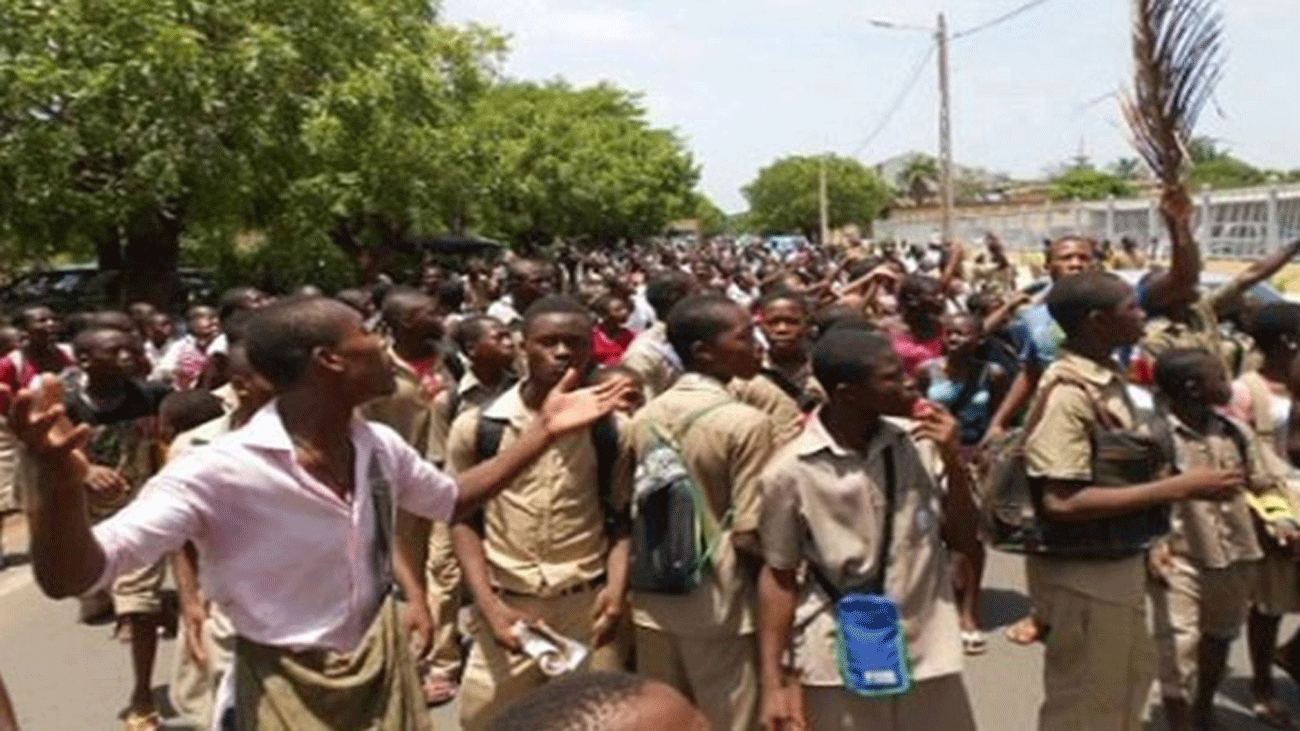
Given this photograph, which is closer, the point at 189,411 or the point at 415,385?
the point at 189,411

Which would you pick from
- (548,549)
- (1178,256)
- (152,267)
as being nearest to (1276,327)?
(1178,256)

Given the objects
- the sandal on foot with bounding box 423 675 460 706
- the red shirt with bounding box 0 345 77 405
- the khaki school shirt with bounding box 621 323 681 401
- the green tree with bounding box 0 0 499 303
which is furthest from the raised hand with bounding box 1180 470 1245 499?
the green tree with bounding box 0 0 499 303

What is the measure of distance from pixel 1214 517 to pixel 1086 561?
106cm

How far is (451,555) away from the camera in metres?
5.63

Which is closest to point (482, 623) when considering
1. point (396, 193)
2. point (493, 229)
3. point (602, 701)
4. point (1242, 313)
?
point (602, 701)

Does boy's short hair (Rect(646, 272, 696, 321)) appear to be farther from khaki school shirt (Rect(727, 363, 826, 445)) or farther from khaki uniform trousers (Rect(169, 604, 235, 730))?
khaki uniform trousers (Rect(169, 604, 235, 730))

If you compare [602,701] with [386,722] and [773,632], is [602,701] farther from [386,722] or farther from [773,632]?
[773,632]

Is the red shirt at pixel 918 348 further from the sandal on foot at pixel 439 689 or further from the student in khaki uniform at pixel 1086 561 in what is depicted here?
the student in khaki uniform at pixel 1086 561

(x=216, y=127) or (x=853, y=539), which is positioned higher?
(x=216, y=127)

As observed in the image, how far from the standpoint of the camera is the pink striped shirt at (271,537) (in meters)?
2.64

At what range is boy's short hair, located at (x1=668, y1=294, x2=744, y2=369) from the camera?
13.5 feet

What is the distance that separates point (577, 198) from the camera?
46.2 m

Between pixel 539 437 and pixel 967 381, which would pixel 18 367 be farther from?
pixel 539 437

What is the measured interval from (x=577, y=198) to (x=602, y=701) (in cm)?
4520
